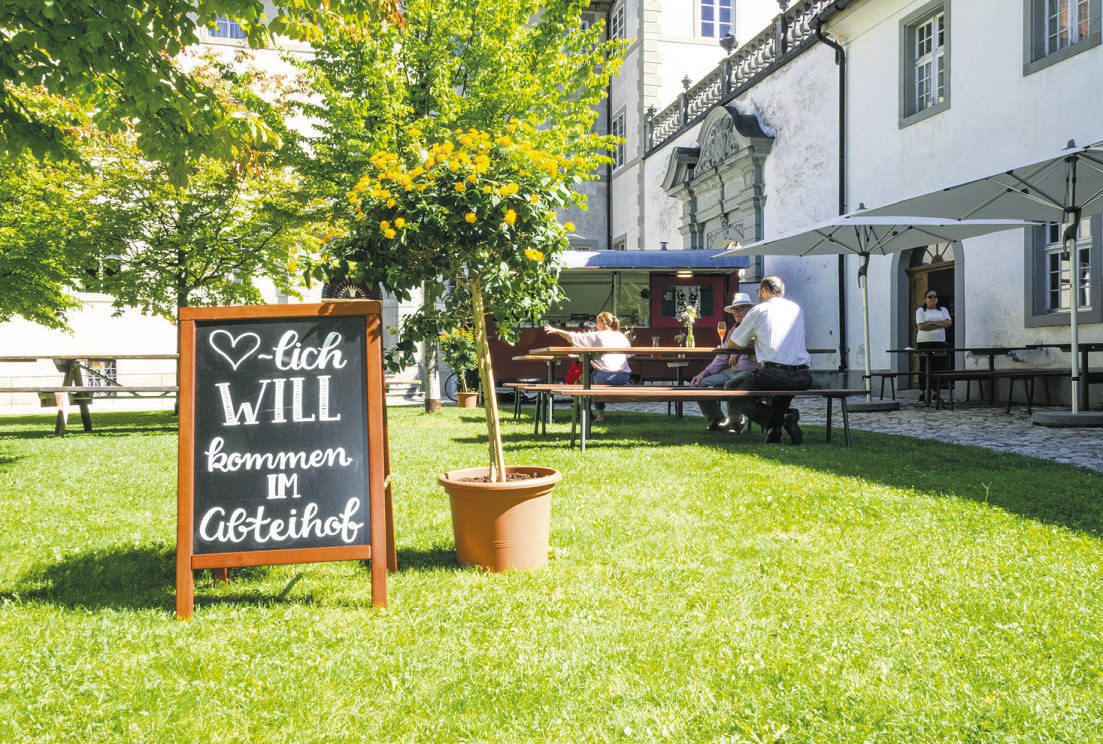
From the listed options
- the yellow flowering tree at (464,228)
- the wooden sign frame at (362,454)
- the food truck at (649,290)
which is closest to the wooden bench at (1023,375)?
the food truck at (649,290)

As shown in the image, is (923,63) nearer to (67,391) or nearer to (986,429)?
(986,429)

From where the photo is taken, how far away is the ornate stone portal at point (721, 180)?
16828 mm

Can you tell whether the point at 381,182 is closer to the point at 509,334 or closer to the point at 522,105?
the point at 509,334

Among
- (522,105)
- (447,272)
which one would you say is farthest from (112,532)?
(522,105)

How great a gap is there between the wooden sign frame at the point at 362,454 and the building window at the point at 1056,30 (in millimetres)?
10275

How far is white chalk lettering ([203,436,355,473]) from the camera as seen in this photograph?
2.92 meters

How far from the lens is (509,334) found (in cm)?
387

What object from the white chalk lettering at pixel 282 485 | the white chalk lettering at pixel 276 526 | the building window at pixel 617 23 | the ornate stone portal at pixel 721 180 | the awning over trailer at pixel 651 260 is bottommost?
the white chalk lettering at pixel 276 526

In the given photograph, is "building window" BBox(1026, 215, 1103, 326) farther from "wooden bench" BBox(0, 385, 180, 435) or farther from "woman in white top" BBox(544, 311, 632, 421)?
"wooden bench" BBox(0, 385, 180, 435)

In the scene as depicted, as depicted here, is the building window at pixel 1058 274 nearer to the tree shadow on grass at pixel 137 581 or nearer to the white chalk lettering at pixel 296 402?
the tree shadow on grass at pixel 137 581

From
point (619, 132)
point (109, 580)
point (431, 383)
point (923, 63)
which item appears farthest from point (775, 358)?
point (619, 132)

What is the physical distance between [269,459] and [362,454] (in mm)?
325

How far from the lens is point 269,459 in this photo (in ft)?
9.67

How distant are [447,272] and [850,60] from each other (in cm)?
1308
